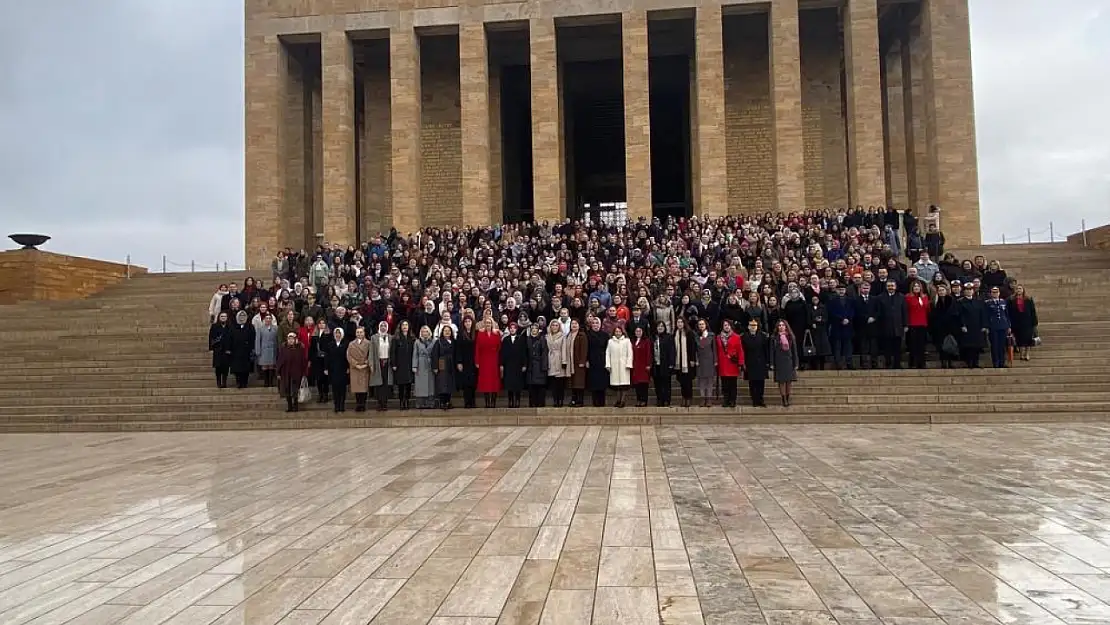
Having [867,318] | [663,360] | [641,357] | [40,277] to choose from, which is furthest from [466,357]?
[40,277]

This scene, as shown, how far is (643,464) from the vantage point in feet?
24.7

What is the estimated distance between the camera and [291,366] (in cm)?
1185

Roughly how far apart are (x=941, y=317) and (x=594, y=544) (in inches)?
392

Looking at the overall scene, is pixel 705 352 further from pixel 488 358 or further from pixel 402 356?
pixel 402 356

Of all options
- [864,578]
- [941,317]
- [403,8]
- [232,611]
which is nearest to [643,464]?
[864,578]

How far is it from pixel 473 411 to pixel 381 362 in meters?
1.64

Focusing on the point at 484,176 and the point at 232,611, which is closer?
the point at 232,611

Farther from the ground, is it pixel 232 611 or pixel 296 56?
pixel 296 56

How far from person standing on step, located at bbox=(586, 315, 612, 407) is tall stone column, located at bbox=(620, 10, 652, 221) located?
14.7 m

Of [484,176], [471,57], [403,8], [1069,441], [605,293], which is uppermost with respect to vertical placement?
[403,8]

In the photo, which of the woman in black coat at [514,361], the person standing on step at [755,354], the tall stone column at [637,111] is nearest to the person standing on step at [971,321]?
the person standing on step at [755,354]

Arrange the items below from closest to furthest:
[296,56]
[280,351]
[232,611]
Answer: [232,611] → [280,351] → [296,56]

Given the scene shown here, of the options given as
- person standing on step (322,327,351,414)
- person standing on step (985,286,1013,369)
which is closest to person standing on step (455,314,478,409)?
person standing on step (322,327,351,414)

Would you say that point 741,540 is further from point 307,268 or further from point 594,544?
point 307,268
